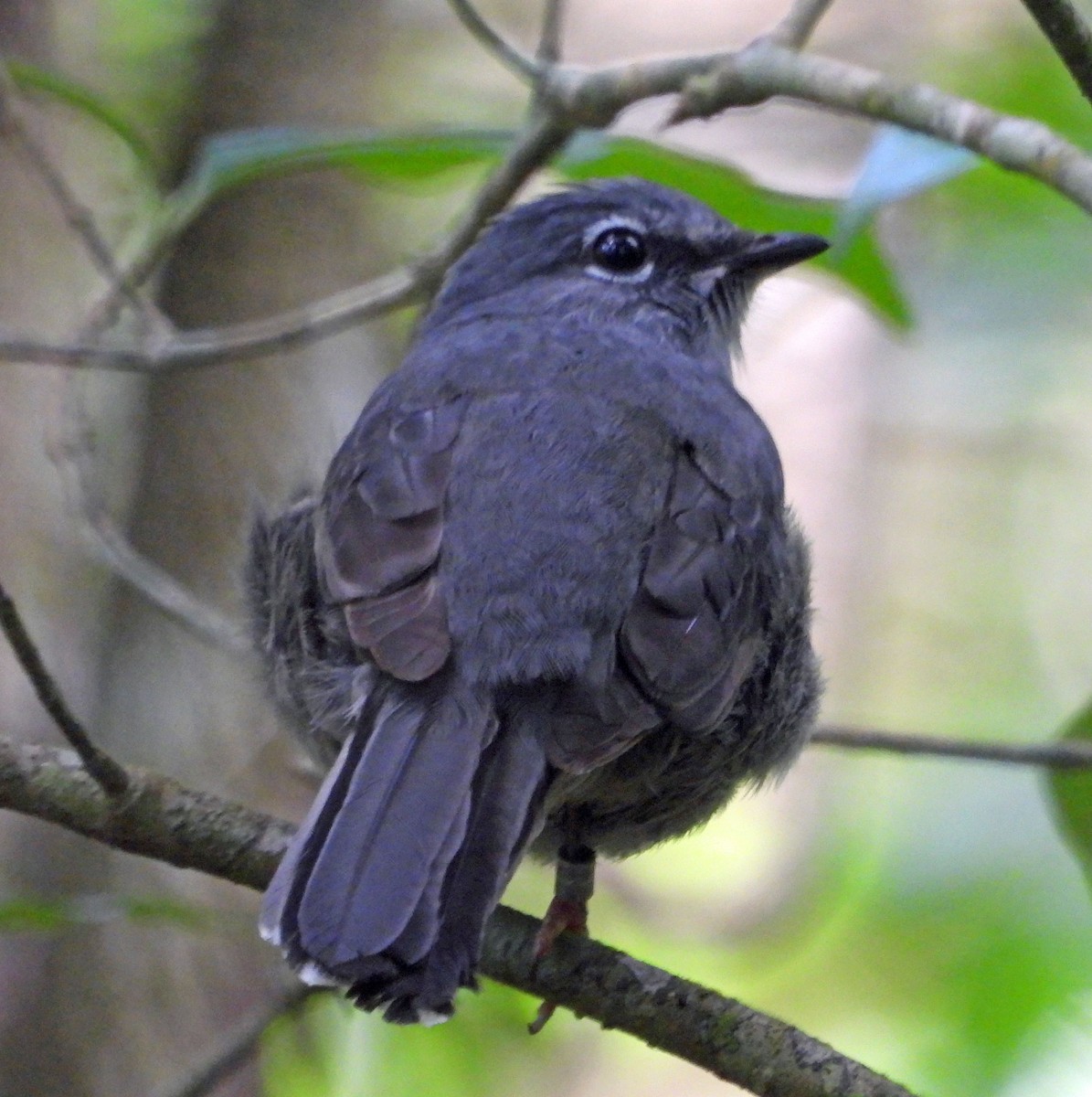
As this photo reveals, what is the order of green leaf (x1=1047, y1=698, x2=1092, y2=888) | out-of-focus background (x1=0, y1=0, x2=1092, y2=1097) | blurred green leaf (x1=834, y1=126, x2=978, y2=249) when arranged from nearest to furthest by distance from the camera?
blurred green leaf (x1=834, y1=126, x2=978, y2=249) → green leaf (x1=1047, y1=698, x2=1092, y2=888) → out-of-focus background (x1=0, y1=0, x2=1092, y2=1097)

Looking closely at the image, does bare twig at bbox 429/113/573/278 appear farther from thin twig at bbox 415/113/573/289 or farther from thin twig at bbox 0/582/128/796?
thin twig at bbox 0/582/128/796

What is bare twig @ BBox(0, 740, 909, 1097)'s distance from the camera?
2.95m

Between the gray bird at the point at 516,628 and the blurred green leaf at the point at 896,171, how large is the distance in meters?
0.46

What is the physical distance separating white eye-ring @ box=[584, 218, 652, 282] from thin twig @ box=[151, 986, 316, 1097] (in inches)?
77.8

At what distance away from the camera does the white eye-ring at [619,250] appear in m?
4.41

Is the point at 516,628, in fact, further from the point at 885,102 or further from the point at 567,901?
the point at 885,102

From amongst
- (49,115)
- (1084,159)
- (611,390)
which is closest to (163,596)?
(611,390)

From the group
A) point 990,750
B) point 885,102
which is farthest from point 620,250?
point 990,750

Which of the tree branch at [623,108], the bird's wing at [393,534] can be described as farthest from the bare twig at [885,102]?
the bird's wing at [393,534]

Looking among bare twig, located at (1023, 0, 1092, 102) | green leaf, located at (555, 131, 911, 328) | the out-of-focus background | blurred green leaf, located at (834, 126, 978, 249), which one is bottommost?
the out-of-focus background

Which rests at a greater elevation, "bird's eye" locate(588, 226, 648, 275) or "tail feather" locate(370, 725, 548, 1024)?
"bird's eye" locate(588, 226, 648, 275)

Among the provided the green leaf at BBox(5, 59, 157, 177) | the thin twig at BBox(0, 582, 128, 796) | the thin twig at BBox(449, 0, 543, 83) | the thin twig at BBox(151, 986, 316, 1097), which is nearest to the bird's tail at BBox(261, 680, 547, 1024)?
the thin twig at BBox(0, 582, 128, 796)

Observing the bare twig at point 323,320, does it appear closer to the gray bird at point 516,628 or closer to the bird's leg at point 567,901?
the gray bird at point 516,628

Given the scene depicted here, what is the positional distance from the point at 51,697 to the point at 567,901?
1.17 metres
